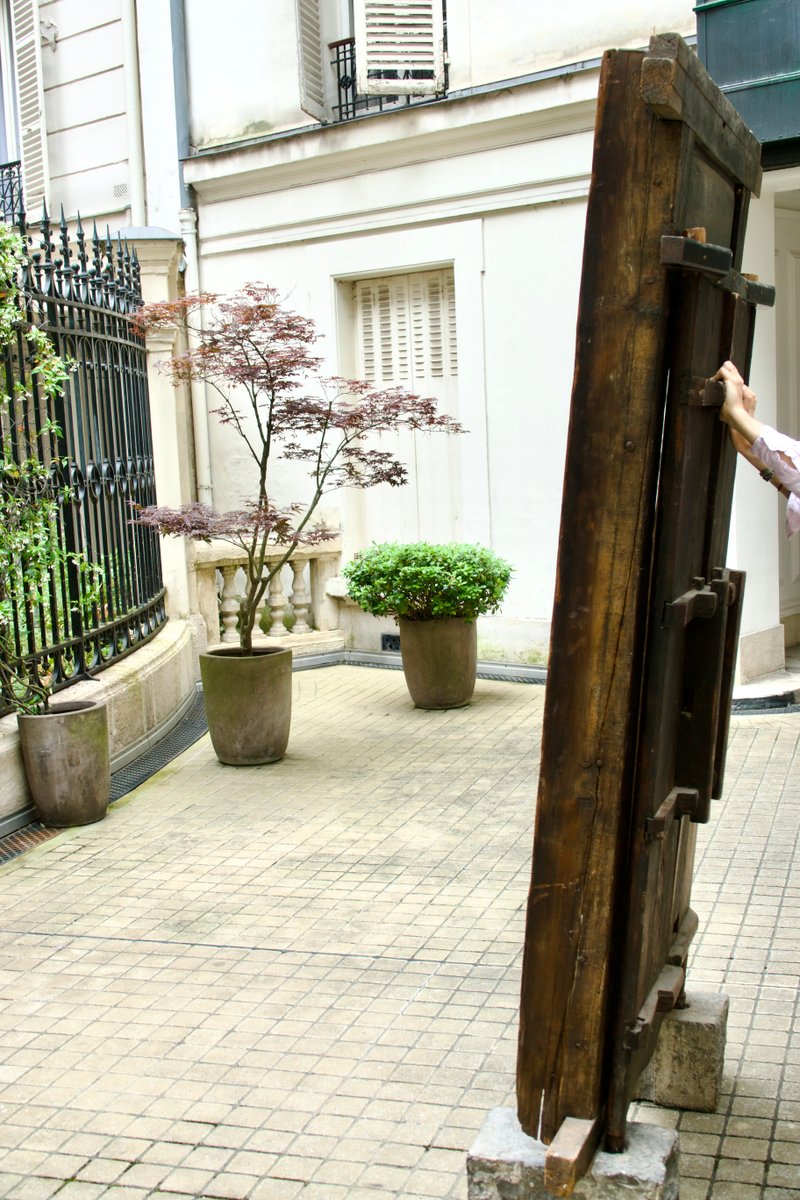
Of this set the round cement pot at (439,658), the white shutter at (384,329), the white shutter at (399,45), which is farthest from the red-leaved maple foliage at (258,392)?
the white shutter at (399,45)

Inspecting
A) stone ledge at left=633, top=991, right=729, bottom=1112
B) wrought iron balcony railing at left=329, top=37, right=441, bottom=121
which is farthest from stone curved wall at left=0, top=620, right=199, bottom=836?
wrought iron balcony railing at left=329, top=37, right=441, bottom=121

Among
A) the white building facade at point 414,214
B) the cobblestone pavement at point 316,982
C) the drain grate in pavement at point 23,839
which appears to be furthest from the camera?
the white building facade at point 414,214

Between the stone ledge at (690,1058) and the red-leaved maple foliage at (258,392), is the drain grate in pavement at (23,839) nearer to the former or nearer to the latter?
the red-leaved maple foliage at (258,392)

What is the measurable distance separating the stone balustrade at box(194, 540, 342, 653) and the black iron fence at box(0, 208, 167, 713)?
3.32ft

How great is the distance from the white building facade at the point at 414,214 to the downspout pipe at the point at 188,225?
0.8 inches

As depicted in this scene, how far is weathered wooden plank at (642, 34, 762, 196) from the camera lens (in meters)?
2.45

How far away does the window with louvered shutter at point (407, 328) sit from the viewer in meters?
10.6

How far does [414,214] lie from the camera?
1033 centimetres

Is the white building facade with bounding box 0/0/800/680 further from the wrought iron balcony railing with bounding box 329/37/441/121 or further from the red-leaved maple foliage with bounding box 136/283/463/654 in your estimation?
the red-leaved maple foliage with bounding box 136/283/463/654

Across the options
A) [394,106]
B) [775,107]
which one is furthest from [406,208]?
[775,107]

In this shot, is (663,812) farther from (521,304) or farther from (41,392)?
(521,304)

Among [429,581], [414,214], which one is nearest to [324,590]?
[429,581]

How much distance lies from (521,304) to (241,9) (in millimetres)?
3954

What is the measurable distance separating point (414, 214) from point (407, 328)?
0.96 metres
